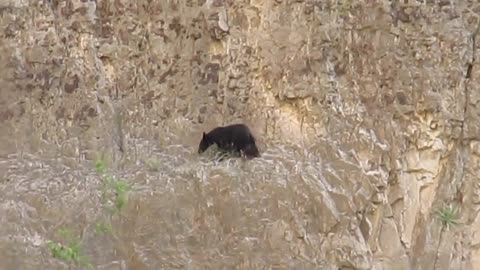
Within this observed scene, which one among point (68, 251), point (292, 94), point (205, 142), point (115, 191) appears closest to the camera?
point (68, 251)

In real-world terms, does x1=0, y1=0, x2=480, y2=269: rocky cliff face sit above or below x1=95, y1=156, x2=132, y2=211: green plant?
above

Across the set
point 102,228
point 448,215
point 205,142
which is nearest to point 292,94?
point 205,142

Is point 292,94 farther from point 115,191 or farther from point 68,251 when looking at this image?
point 68,251

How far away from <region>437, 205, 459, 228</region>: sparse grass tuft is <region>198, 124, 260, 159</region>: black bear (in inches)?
63.5

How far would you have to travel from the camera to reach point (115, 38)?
724 centimetres

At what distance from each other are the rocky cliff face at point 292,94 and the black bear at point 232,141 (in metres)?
0.12

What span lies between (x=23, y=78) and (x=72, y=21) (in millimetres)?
623

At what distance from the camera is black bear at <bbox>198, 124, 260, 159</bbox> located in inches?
269

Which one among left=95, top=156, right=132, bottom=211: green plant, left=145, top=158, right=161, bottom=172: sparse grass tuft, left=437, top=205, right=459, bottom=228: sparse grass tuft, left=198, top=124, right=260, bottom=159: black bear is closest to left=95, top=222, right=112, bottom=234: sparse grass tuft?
left=95, top=156, right=132, bottom=211: green plant

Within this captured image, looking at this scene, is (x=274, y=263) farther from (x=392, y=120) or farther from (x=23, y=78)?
(x=23, y=78)

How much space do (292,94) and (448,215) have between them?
1630 millimetres

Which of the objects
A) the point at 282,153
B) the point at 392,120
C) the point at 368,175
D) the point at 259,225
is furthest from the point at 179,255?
the point at 392,120

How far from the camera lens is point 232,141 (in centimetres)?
684

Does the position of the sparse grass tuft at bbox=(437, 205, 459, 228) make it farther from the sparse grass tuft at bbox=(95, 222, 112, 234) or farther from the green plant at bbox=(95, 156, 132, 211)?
the sparse grass tuft at bbox=(95, 222, 112, 234)
